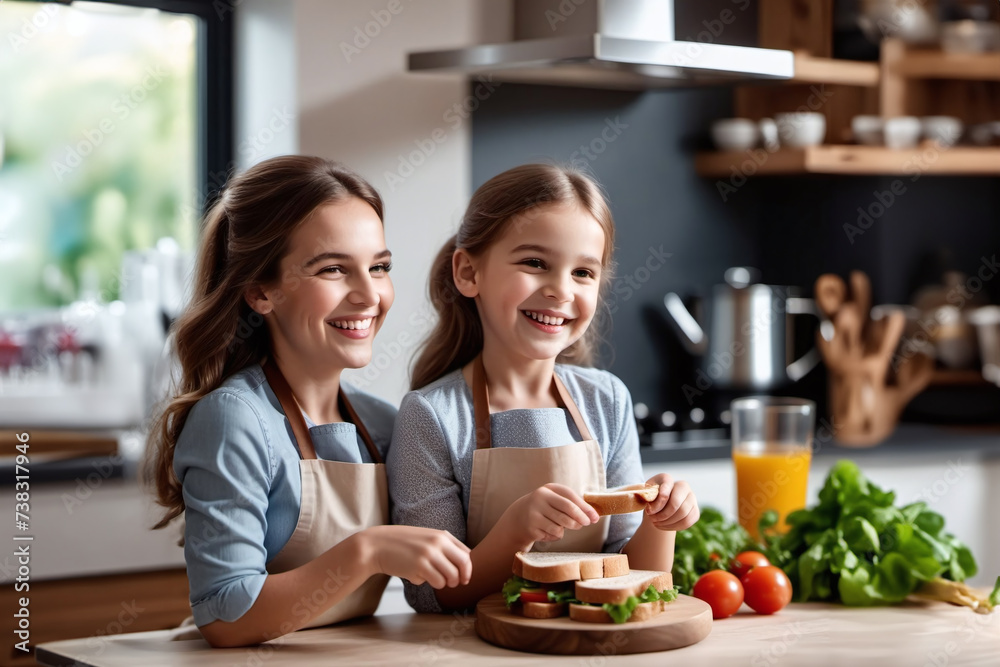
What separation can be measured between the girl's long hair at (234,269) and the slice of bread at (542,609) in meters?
0.42

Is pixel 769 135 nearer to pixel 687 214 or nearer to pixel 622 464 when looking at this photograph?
pixel 687 214

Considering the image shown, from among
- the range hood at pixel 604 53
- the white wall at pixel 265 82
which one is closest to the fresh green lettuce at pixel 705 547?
the range hood at pixel 604 53

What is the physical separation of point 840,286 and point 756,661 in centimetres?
201

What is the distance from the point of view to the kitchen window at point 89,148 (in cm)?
287

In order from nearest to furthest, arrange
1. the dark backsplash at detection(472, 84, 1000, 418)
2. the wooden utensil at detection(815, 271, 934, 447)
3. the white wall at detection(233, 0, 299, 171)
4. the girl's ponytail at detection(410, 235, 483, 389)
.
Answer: the girl's ponytail at detection(410, 235, 483, 389)
the white wall at detection(233, 0, 299, 171)
the dark backsplash at detection(472, 84, 1000, 418)
the wooden utensil at detection(815, 271, 934, 447)

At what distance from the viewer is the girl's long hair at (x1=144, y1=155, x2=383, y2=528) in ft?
4.57

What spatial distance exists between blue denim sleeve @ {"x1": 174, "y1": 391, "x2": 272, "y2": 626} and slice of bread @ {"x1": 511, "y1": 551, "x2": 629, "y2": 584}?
0.90 ft

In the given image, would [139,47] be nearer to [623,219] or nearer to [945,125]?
[623,219]

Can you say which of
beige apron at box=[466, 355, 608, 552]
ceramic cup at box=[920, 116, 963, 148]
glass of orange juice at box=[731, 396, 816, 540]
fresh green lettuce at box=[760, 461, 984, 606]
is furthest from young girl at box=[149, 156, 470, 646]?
ceramic cup at box=[920, 116, 963, 148]

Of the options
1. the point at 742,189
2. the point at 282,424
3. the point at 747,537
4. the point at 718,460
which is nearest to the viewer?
the point at 282,424

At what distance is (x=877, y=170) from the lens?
2.93 metres

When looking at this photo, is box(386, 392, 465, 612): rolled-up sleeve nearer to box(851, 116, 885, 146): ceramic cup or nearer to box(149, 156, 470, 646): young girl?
box(149, 156, 470, 646): young girl

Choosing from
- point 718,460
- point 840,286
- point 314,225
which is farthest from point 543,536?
point 840,286

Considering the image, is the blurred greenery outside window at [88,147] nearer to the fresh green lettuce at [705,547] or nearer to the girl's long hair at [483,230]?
the girl's long hair at [483,230]
